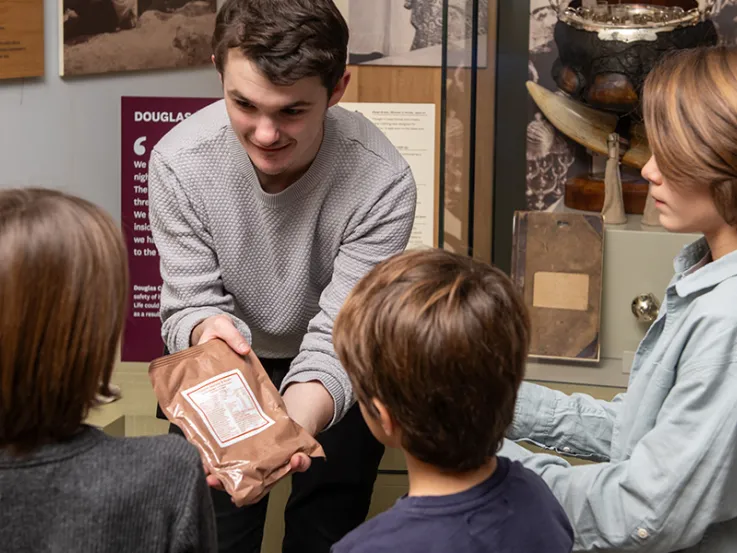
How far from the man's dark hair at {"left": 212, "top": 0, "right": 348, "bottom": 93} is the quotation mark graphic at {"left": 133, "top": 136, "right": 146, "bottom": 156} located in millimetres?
1053

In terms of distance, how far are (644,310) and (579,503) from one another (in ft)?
3.44

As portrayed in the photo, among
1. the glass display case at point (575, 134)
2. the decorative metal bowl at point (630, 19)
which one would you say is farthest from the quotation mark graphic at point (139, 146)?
the decorative metal bowl at point (630, 19)

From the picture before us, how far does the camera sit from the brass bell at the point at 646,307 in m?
2.19

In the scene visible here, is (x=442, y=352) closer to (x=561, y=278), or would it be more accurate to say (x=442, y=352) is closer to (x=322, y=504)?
(x=322, y=504)

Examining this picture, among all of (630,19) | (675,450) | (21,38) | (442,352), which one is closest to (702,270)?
(675,450)

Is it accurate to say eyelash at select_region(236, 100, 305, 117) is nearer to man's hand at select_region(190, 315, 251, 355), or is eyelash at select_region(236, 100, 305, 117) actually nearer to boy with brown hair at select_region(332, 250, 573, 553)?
man's hand at select_region(190, 315, 251, 355)

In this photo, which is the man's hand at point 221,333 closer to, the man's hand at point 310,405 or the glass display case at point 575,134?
the man's hand at point 310,405

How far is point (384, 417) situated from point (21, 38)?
159cm

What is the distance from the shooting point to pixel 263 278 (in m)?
1.78

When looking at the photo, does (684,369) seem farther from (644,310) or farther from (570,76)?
(570,76)

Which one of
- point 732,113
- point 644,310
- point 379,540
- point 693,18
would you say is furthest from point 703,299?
point 693,18

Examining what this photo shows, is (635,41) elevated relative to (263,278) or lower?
elevated

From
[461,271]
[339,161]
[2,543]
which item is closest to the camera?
[2,543]

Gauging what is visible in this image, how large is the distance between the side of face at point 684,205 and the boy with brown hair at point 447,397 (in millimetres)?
315
